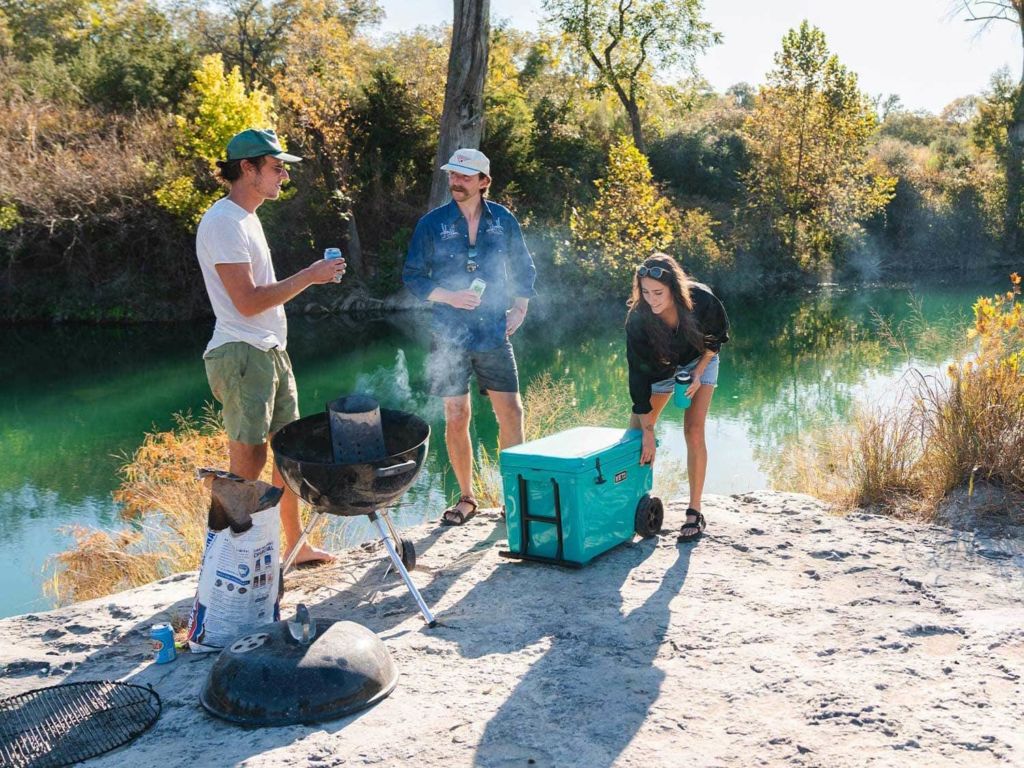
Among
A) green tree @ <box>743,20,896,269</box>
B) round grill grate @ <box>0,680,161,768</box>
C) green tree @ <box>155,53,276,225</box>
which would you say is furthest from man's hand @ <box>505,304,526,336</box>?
green tree @ <box>743,20,896,269</box>

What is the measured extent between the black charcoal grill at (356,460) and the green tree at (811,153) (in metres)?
23.6

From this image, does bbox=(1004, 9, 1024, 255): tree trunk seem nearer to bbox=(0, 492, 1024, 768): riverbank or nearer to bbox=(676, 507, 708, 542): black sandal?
bbox=(0, 492, 1024, 768): riverbank

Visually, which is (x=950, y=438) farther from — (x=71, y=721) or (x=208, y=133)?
(x=208, y=133)

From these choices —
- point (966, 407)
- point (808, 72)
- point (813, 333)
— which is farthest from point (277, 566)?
point (808, 72)

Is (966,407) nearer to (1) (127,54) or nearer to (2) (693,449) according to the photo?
(2) (693,449)

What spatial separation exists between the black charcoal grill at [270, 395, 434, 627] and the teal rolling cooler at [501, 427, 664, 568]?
0.55 meters

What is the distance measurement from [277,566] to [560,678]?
3.93ft

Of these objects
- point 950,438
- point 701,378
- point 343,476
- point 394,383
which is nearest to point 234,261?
point 343,476

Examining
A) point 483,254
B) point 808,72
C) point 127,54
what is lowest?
point 483,254

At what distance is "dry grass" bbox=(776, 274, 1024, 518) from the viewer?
5.04 m

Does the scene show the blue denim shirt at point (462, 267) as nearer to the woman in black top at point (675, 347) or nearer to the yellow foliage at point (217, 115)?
the woman in black top at point (675, 347)

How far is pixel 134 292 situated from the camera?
70.5 feet

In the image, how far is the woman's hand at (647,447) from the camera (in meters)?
4.61

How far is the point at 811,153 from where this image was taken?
84.5 ft
